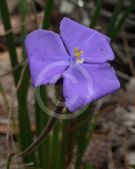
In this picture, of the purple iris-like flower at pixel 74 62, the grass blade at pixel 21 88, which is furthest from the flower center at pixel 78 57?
the grass blade at pixel 21 88

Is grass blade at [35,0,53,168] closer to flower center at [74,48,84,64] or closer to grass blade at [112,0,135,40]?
grass blade at [112,0,135,40]

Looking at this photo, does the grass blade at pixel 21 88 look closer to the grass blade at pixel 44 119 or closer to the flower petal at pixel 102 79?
the grass blade at pixel 44 119

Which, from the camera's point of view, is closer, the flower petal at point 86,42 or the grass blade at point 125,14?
the flower petal at point 86,42

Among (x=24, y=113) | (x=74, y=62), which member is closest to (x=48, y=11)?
(x=24, y=113)

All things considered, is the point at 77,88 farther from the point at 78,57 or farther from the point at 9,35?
the point at 9,35

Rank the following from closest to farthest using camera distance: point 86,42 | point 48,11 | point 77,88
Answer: point 77,88, point 86,42, point 48,11

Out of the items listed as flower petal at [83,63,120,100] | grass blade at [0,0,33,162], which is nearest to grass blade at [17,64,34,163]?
grass blade at [0,0,33,162]
